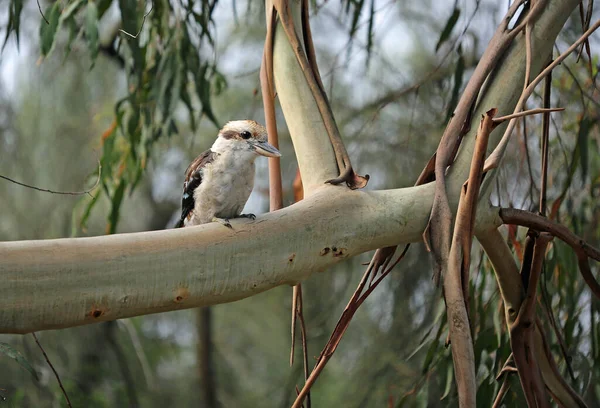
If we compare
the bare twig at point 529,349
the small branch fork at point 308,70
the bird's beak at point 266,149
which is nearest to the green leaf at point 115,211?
the bird's beak at point 266,149

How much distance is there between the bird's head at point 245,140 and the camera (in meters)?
1.52

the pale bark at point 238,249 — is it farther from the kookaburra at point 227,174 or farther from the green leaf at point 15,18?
the green leaf at point 15,18

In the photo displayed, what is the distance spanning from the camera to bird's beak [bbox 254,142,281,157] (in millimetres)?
1429

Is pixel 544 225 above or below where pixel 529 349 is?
above

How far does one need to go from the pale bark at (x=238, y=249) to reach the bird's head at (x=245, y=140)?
0.76ft

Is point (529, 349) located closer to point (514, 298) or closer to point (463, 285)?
point (514, 298)

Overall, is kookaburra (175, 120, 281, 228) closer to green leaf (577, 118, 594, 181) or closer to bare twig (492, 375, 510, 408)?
bare twig (492, 375, 510, 408)

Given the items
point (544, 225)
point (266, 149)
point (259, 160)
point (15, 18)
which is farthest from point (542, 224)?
point (259, 160)

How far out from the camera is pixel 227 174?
151cm

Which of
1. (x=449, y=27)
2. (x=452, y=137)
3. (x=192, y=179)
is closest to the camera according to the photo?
(x=452, y=137)

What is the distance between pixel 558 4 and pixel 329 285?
6.07 feet

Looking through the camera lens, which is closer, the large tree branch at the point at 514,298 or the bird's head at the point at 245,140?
the large tree branch at the point at 514,298

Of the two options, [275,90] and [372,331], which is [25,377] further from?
[275,90]

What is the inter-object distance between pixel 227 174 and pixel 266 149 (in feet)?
0.31
